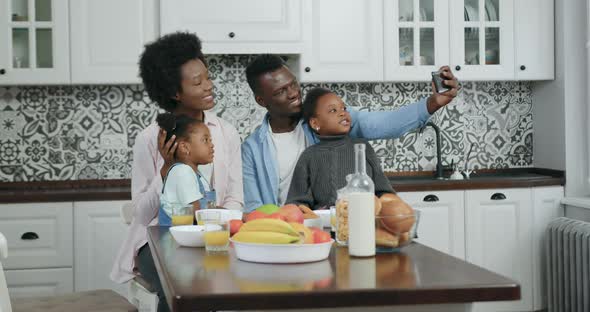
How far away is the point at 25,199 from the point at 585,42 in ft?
10.1

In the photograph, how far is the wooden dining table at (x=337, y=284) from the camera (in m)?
1.44

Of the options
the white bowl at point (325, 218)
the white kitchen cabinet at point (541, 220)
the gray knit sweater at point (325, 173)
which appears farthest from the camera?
the white kitchen cabinet at point (541, 220)

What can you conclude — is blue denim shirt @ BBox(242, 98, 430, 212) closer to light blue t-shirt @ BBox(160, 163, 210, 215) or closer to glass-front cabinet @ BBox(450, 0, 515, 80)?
light blue t-shirt @ BBox(160, 163, 210, 215)

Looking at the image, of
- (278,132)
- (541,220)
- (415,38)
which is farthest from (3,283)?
(541,220)

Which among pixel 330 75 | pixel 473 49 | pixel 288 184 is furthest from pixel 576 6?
pixel 288 184

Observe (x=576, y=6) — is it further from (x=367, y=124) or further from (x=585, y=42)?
(x=367, y=124)

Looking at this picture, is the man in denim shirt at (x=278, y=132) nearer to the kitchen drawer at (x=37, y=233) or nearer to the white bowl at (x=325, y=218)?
the white bowl at (x=325, y=218)

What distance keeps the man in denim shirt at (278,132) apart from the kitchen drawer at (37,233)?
1.51m

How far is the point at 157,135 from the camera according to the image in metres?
2.85

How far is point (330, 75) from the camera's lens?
4.48 m

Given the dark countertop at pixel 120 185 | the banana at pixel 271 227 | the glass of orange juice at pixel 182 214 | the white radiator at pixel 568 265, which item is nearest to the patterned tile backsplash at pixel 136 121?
the dark countertop at pixel 120 185

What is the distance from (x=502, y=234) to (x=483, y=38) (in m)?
1.10

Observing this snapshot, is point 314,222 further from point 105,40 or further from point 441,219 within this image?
point 105,40

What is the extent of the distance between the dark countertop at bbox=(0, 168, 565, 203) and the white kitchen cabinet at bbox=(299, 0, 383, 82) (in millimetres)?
642
